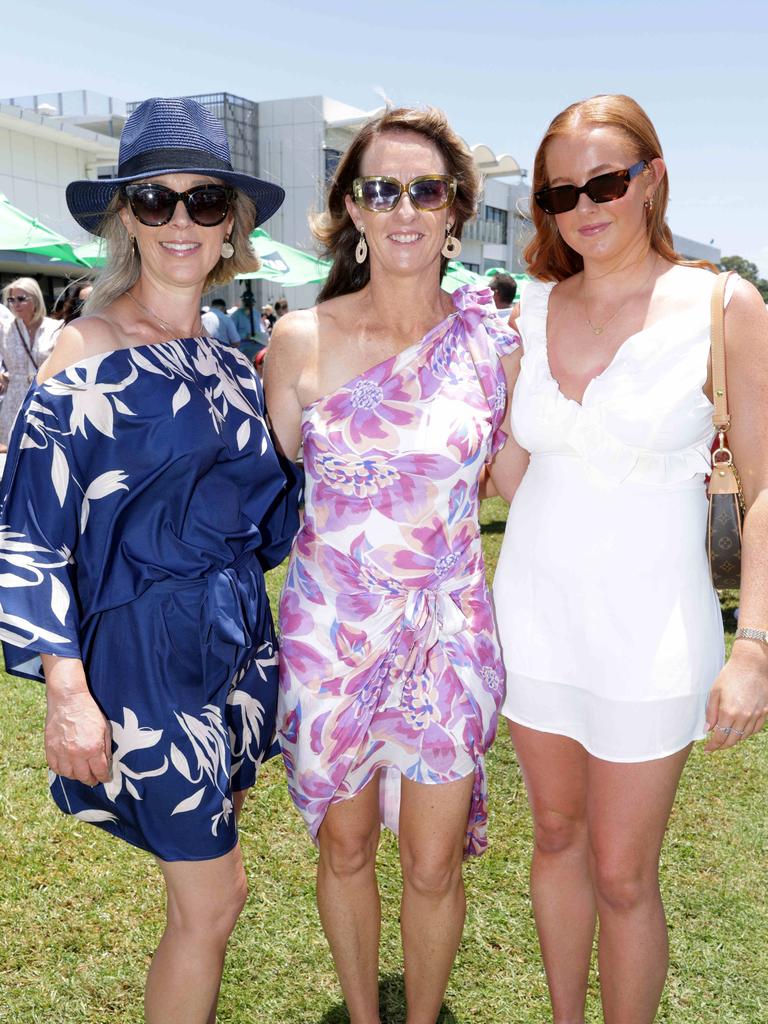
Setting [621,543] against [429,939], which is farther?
[429,939]

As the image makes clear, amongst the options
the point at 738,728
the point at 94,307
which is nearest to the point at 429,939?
the point at 738,728

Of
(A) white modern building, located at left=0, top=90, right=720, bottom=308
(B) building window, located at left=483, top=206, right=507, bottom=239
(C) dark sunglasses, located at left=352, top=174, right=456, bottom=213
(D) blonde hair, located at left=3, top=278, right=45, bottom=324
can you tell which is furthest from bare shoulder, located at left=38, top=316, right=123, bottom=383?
(B) building window, located at left=483, top=206, right=507, bottom=239

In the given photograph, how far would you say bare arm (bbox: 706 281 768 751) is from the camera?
1985 millimetres

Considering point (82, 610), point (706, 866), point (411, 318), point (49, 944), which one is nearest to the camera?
point (82, 610)

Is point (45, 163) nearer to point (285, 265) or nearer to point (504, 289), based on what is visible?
point (285, 265)

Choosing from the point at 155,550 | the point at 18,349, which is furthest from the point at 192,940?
the point at 18,349

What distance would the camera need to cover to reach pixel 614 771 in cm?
212

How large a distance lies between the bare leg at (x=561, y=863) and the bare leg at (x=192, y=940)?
2.70ft

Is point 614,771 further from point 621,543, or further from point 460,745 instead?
point 621,543

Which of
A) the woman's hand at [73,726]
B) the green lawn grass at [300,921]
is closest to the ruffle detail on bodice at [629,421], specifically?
the woman's hand at [73,726]

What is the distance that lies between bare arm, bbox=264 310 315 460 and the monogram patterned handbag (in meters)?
1.04

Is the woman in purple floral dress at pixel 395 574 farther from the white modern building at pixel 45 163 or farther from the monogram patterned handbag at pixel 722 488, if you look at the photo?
the white modern building at pixel 45 163

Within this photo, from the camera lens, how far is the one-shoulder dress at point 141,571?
73.1 inches

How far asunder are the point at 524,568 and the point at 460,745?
0.50 m
